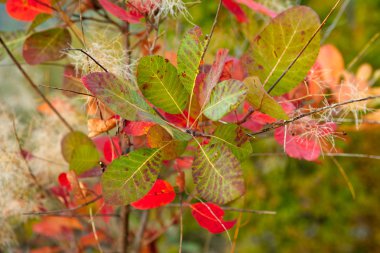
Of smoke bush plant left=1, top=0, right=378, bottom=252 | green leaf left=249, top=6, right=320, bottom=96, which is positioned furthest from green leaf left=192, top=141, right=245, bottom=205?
green leaf left=249, top=6, right=320, bottom=96

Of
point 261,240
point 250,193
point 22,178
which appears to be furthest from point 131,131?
point 261,240

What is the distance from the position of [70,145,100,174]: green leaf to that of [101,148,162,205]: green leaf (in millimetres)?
151

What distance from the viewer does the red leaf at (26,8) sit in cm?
61

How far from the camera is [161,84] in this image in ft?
1.53

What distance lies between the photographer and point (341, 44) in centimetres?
197

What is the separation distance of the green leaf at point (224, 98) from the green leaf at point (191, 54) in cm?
4

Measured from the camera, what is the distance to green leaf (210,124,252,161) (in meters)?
0.47

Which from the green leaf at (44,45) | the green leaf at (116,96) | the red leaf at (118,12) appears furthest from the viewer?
the green leaf at (44,45)

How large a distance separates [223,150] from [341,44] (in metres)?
1.67

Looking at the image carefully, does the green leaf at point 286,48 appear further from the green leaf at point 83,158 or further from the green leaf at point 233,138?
the green leaf at point 83,158

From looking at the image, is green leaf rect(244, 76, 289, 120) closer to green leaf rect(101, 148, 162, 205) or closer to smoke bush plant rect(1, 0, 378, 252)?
smoke bush plant rect(1, 0, 378, 252)

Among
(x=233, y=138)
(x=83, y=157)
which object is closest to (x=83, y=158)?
(x=83, y=157)

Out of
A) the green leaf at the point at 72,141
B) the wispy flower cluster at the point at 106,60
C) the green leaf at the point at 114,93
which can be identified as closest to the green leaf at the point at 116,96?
the green leaf at the point at 114,93

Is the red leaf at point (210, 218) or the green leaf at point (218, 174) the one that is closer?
the green leaf at point (218, 174)
